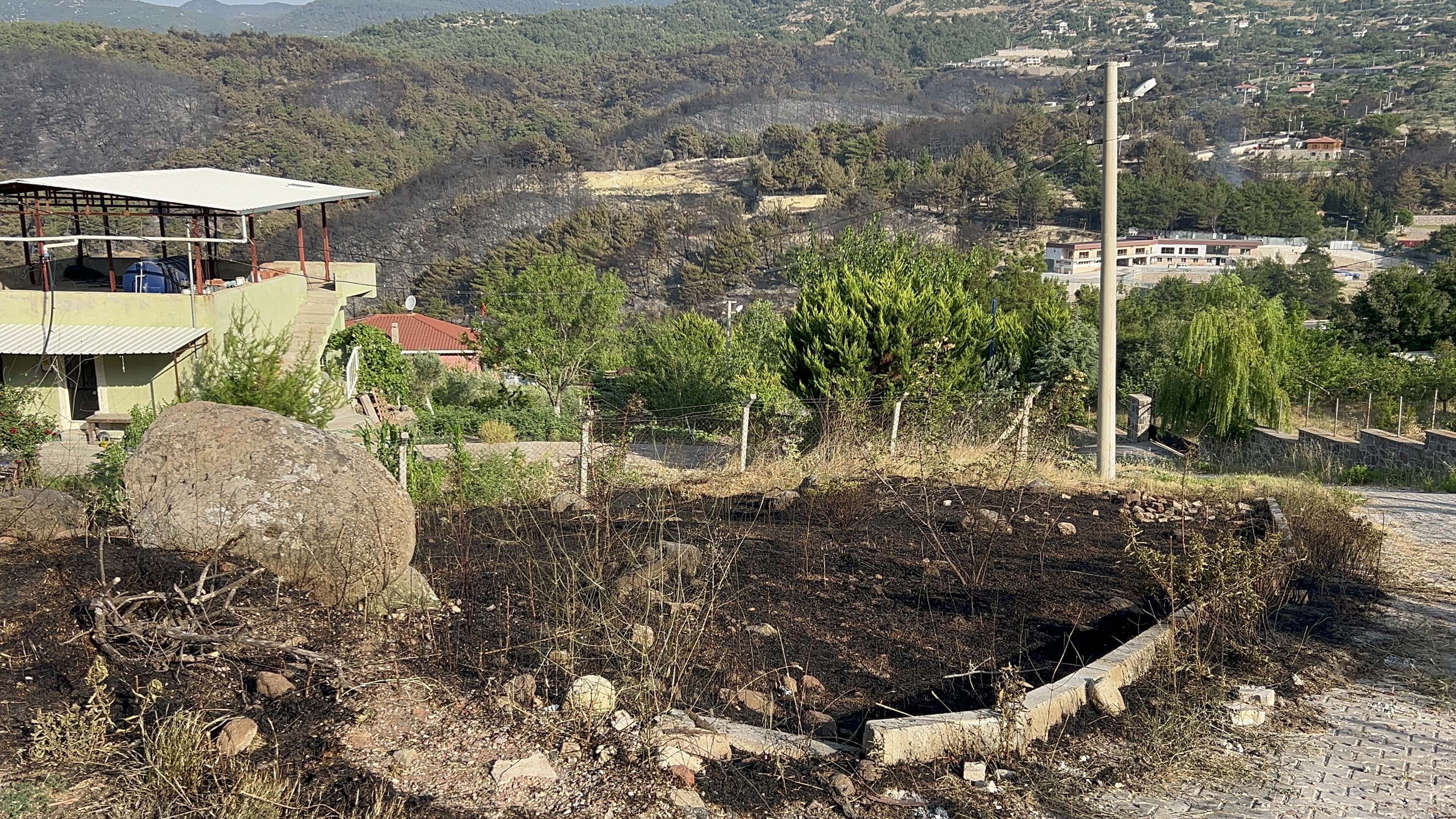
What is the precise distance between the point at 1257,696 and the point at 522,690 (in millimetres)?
3563

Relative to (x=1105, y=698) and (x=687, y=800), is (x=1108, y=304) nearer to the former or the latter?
(x=1105, y=698)

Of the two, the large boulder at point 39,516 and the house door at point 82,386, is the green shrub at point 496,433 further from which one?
the large boulder at point 39,516

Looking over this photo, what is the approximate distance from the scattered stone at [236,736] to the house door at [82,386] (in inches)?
476

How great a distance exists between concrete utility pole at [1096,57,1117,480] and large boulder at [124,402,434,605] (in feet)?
24.7

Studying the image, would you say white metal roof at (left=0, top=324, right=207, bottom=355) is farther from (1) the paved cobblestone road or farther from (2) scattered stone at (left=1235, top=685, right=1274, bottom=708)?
(1) the paved cobblestone road

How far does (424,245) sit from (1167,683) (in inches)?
3131

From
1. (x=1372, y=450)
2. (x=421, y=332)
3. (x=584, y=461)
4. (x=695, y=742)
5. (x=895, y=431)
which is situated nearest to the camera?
(x=695, y=742)

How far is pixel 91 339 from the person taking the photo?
14.4m

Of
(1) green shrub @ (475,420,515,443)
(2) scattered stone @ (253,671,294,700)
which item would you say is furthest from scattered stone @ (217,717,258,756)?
(1) green shrub @ (475,420,515,443)

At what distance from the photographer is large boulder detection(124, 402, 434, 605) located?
6.00 metres

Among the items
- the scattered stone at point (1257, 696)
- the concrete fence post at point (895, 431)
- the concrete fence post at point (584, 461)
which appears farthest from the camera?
the concrete fence post at point (895, 431)

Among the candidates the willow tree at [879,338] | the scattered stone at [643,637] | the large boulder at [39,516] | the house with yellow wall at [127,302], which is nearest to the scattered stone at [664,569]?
the scattered stone at [643,637]

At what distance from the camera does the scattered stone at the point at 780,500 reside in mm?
8992

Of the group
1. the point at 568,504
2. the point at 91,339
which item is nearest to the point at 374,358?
the point at 91,339
